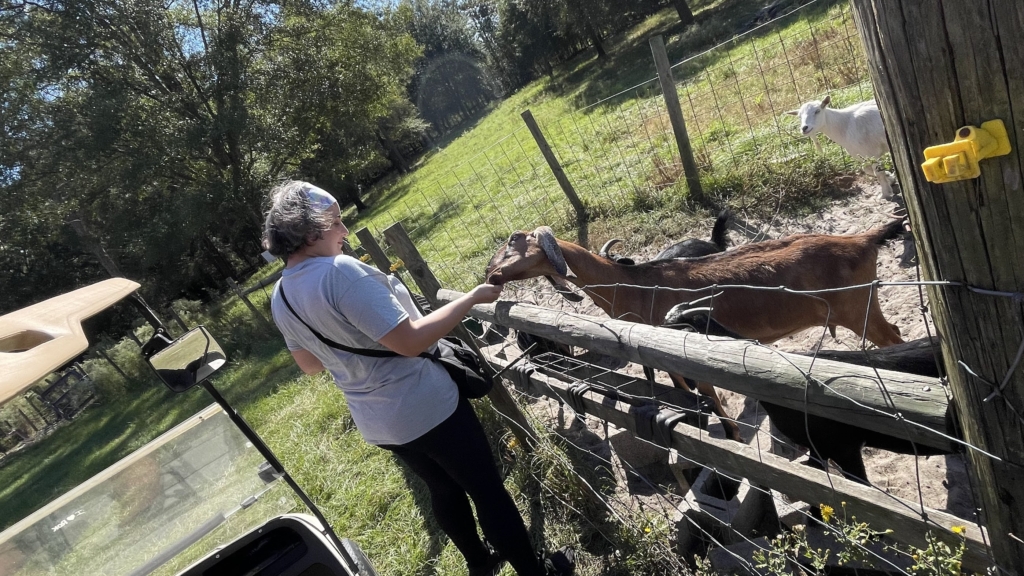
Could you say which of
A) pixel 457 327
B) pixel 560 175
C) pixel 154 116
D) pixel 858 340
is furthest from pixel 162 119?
pixel 858 340

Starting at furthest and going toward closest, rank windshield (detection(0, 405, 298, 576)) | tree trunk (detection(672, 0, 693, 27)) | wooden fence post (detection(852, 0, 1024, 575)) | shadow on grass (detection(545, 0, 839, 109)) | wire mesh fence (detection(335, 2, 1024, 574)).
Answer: tree trunk (detection(672, 0, 693, 27)), shadow on grass (detection(545, 0, 839, 109)), windshield (detection(0, 405, 298, 576)), wire mesh fence (detection(335, 2, 1024, 574)), wooden fence post (detection(852, 0, 1024, 575))

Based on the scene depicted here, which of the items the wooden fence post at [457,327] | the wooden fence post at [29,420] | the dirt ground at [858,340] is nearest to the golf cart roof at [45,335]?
the wooden fence post at [457,327]

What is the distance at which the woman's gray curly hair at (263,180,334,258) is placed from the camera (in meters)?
2.15

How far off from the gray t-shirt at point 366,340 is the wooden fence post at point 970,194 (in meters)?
1.63

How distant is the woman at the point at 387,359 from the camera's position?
2121 millimetres

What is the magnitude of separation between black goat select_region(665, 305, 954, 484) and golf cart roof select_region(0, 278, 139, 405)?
2.32 meters

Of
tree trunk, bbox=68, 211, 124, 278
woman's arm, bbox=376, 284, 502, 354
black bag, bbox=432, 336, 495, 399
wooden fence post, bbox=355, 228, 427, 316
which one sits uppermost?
tree trunk, bbox=68, 211, 124, 278

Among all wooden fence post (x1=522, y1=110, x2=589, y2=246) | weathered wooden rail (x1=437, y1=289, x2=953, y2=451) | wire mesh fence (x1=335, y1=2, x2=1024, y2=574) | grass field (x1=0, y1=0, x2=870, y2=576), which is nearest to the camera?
weathered wooden rail (x1=437, y1=289, x2=953, y2=451)

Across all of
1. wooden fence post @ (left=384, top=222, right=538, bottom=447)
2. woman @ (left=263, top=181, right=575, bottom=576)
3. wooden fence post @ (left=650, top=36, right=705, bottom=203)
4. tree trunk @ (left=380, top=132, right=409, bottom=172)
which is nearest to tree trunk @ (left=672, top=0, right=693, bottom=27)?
tree trunk @ (left=380, top=132, right=409, bottom=172)

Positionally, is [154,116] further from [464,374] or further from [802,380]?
[802,380]

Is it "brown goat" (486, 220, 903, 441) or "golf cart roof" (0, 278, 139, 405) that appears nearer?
"golf cart roof" (0, 278, 139, 405)

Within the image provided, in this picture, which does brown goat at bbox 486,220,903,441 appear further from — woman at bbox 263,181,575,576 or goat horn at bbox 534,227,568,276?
woman at bbox 263,181,575,576

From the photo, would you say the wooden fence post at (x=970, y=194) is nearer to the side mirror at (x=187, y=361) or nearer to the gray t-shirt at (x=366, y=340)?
the gray t-shirt at (x=366, y=340)

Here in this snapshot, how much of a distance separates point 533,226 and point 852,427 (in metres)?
7.06
